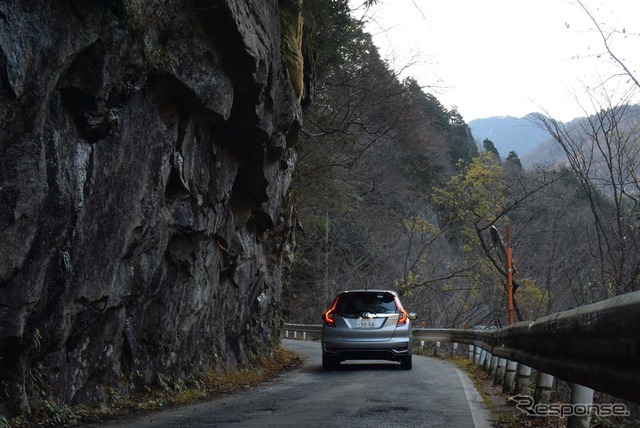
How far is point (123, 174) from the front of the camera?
347 inches

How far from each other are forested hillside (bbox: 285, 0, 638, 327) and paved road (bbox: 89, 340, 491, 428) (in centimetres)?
356

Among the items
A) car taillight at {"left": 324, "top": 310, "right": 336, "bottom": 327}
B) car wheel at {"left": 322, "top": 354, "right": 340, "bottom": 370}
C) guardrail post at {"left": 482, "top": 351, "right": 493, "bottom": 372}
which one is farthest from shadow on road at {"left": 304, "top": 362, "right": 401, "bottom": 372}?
guardrail post at {"left": 482, "top": 351, "right": 493, "bottom": 372}

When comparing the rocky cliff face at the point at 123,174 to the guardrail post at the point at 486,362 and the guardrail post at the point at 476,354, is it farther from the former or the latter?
the guardrail post at the point at 476,354

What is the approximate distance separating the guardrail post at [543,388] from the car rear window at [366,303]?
29.6ft

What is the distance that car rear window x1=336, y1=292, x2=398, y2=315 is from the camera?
626 inches

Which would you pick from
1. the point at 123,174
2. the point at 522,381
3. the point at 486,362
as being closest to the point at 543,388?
the point at 522,381

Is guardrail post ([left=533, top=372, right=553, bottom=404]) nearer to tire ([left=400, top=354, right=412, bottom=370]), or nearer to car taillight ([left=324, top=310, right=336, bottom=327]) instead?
tire ([left=400, top=354, right=412, bottom=370])

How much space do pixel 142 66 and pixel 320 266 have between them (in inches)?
1317

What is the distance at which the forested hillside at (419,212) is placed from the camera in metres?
19.7

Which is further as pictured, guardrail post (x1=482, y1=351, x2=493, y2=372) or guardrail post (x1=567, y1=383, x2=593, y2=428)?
guardrail post (x1=482, y1=351, x2=493, y2=372)

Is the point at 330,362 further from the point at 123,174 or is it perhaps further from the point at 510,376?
the point at 123,174

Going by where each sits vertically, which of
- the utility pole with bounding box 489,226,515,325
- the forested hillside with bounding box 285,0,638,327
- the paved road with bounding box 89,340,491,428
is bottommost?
the paved road with bounding box 89,340,491,428

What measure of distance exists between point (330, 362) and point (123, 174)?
28.5 ft

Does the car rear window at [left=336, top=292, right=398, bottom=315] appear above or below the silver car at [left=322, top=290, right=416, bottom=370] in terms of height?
above
